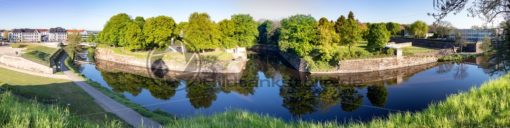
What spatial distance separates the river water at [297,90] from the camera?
24.8 metres

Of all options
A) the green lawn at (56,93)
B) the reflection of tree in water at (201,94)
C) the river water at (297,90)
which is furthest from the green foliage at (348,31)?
the green lawn at (56,93)

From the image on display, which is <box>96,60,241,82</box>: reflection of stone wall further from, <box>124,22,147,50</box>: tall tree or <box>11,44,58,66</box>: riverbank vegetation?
<box>124,22,147,50</box>: tall tree

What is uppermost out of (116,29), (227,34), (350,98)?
(116,29)

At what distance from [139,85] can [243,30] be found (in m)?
27.5

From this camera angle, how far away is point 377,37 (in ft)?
165

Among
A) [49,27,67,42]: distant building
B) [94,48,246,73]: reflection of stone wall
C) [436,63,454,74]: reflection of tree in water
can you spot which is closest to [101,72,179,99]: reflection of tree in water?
[94,48,246,73]: reflection of stone wall

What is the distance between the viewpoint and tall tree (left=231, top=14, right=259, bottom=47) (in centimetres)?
5997

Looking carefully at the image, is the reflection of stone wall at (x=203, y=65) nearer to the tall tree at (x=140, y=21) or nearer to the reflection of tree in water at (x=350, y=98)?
the tall tree at (x=140, y=21)

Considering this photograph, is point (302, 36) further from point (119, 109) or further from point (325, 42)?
point (119, 109)

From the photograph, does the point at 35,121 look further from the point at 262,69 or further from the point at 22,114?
the point at 262,69

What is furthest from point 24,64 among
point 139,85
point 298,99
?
point 298,99

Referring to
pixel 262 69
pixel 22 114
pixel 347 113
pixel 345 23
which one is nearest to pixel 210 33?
pixel 262 69

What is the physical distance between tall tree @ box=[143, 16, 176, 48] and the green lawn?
823 inches

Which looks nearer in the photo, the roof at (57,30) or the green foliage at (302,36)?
the green foliage at (302,36)
